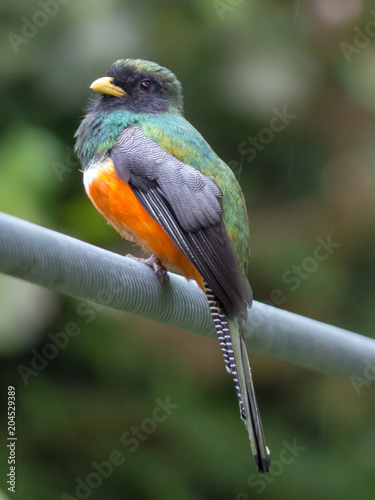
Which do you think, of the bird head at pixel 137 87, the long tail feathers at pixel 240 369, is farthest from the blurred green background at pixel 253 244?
the long tail feathers at pixel 240 369

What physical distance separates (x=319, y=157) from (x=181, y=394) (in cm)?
151

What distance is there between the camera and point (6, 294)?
345cm

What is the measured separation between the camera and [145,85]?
3861 mm

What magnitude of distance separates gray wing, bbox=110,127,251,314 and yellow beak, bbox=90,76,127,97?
1.07ft

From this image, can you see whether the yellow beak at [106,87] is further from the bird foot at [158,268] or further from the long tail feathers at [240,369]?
the long tail feathers at [240,369]

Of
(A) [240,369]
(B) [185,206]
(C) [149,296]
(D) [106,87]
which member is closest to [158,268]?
(B) [185,206]

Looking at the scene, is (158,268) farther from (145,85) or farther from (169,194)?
(145,85)

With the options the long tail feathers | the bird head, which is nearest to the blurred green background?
the bird head

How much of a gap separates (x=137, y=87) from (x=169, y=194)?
0.89 meters

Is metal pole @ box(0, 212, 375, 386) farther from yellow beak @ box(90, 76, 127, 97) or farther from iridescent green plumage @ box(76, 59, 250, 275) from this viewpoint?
yellow beak @ box(90, 76, 127, 97)

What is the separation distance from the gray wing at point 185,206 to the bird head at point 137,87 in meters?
0.32

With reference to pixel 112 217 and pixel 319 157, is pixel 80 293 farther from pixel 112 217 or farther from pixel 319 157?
pixel 319 157

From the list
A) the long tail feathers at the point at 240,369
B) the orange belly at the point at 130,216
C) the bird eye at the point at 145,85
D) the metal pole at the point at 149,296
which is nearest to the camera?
the metal pole at the point at 149,296

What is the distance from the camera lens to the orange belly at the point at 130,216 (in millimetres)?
3227
